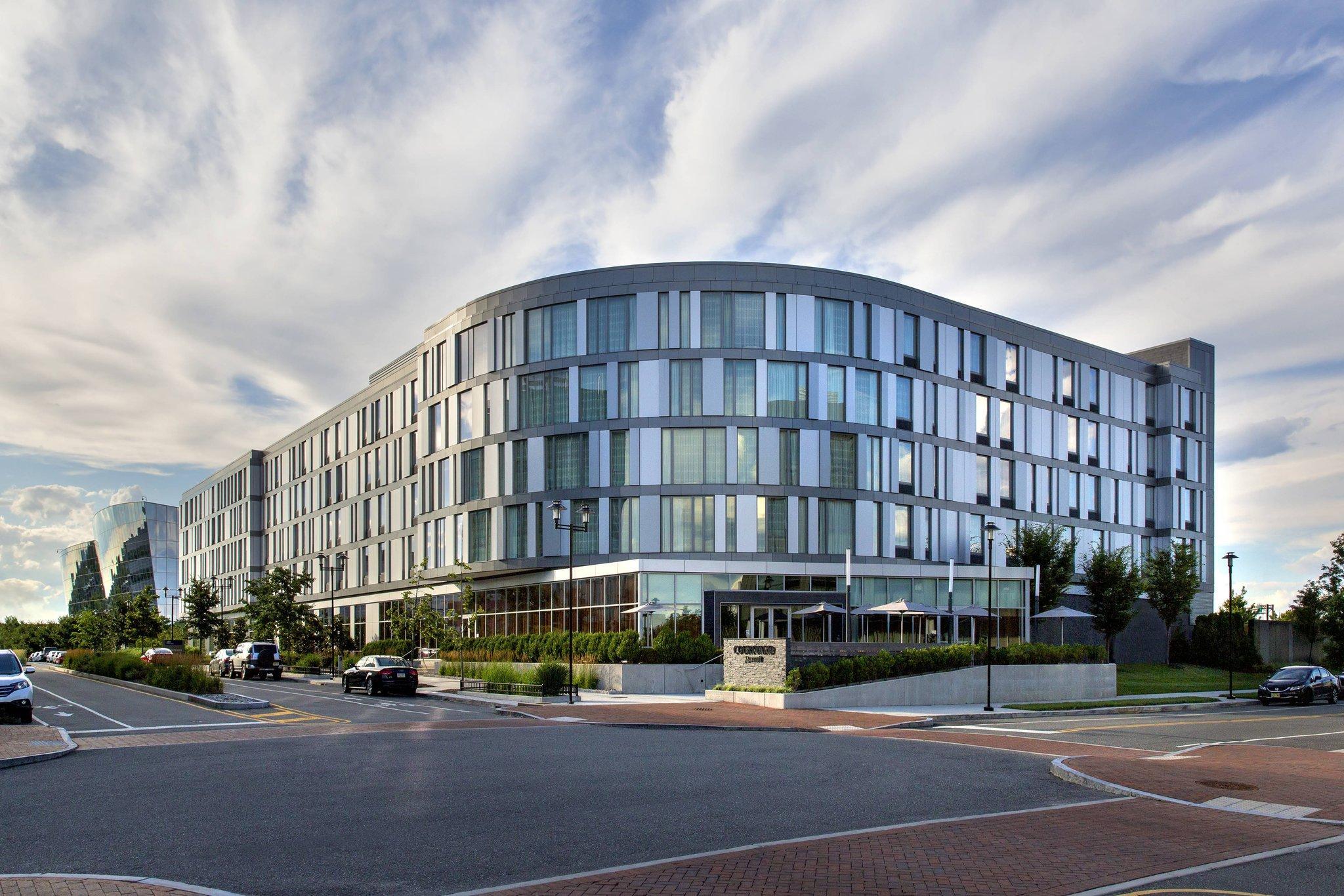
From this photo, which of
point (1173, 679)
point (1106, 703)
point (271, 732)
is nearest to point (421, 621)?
point (271, 732)

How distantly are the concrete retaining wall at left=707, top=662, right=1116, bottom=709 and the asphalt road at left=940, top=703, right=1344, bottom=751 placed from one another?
4213mm

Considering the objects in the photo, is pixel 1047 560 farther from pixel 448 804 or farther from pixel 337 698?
pixel 448 804

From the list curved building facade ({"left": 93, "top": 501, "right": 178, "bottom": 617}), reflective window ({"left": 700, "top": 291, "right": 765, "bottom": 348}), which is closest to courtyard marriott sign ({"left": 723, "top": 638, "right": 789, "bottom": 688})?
reflective window ({"left": 700, "top": 291, "right": 765, "bottom": 348})

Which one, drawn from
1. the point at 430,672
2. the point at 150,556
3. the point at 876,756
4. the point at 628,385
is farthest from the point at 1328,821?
the point at 150,556

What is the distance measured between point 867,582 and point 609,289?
69.2ft

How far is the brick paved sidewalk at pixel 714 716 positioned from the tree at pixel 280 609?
1757 inches

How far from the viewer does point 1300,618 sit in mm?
68938

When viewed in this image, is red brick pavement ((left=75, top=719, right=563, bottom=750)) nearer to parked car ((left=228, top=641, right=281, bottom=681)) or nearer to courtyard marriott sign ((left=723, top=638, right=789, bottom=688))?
courtyard marriott sign ((left=723, top=638, right=789, bottom=688))

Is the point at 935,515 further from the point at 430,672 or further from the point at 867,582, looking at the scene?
the point at 430,672

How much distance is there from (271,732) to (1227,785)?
19542 millimetres

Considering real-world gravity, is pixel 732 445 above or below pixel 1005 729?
above

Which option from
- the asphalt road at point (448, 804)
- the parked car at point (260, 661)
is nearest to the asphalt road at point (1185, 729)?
the asphalt road at point (448, 804)

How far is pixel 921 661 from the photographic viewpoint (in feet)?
119

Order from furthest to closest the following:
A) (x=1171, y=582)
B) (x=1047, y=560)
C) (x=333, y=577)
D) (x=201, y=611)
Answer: (x=201, y=611) < (x=333, y=577) < (x=1171, y=582) < (x=1047, y=560)
